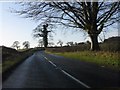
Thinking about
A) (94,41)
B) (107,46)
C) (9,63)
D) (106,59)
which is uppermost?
(94,41)

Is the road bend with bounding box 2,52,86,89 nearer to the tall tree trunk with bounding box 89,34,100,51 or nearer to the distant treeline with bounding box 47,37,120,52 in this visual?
the distant treeline with bounding box 47,37,120,52

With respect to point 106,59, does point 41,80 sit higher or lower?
lower

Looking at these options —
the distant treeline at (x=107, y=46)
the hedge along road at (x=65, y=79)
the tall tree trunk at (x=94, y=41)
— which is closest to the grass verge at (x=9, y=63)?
the hedge along road at (x=65, y=79)

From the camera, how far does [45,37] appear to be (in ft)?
373

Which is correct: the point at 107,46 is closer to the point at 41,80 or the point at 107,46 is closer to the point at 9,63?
the point at 9,63

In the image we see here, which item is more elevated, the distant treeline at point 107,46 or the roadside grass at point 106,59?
the distant treeline at point 107,46

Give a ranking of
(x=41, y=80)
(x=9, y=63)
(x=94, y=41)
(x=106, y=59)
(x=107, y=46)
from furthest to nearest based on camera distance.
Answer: (x=107, y=46)
(x=94, y=41)
(x=9, y=63)
(x=106, y=59)
(x=41, y=80)

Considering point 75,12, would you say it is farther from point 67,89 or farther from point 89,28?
point 67,89

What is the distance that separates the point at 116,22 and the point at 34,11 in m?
9.51

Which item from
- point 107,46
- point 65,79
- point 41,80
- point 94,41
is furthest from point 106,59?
point 107,46

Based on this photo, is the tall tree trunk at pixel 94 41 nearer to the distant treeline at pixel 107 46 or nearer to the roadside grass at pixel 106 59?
the distant treeline at pixel 107 46

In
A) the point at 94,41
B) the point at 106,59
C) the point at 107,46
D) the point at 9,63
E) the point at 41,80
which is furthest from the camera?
the point at 107,46

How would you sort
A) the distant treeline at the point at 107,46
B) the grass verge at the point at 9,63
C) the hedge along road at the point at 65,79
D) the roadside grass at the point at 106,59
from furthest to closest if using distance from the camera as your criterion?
the distant treeline at the point at 107,46, the roadside grass at the point at 106,59, the grass verge at the point at 9,63, the hedge along road at the point at 65,79

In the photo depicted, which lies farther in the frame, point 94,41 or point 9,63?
point 94,41
